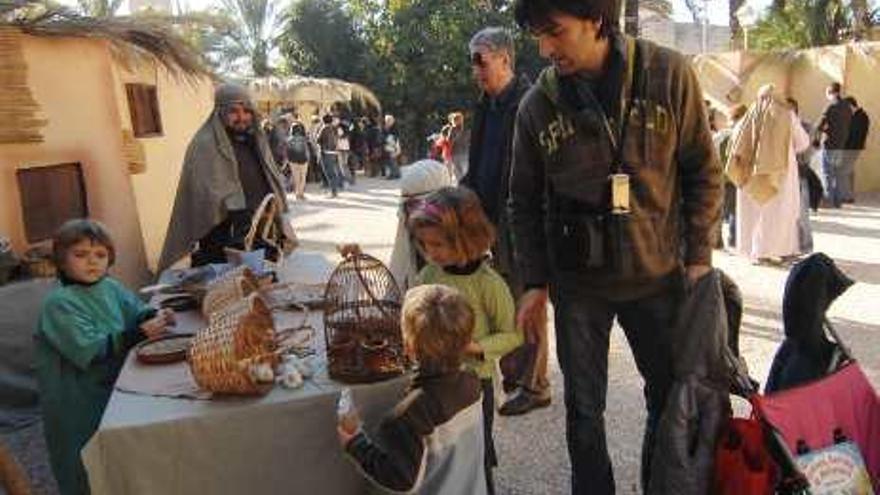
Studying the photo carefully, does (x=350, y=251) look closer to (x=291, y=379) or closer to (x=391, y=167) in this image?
(x=291, y=379)

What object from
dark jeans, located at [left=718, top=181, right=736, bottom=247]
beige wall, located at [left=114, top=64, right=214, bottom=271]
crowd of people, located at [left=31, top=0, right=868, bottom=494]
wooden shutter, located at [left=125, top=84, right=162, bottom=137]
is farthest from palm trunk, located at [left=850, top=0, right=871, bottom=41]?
crowd of people, located at [left=31, top=0, right=868, bottom=494]

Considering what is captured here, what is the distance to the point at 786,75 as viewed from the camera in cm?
1473

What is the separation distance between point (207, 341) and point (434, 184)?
148cm

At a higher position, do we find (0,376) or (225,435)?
(225,435)

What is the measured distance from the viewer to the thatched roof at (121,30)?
19.8 feet

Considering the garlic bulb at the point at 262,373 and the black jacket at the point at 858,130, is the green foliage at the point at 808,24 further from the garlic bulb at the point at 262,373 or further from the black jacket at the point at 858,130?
the garlic bulb at the point at 262,373

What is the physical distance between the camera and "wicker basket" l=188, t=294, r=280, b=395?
8.17 ft

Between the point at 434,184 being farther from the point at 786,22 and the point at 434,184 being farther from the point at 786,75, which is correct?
the point at 786,22

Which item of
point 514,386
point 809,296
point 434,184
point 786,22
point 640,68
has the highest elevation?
point 786,22

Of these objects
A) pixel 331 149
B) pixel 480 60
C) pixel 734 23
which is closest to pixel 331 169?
pixel 331 149

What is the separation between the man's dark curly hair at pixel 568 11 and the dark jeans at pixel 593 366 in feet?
→ 2.63

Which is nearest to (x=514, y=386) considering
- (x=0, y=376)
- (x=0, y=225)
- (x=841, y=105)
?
(x=0, y=376)

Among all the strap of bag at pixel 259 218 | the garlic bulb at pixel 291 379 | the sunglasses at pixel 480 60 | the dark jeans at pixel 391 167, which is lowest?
the dark jeans at pixel 391 167

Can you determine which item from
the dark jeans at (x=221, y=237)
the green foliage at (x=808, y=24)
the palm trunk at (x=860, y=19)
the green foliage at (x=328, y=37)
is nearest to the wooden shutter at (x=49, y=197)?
the dark jeans at (x=221, y=237)
